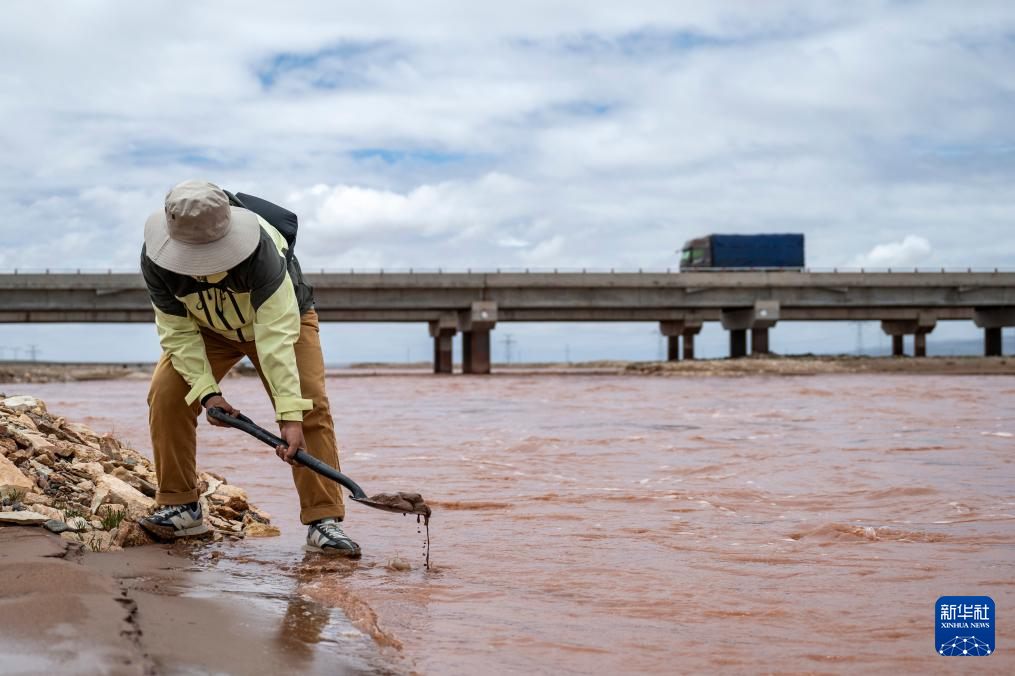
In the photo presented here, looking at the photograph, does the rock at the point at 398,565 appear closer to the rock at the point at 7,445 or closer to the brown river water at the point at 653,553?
the brown river water at the point at 653,553

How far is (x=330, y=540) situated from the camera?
491cm

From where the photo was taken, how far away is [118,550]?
4.60m

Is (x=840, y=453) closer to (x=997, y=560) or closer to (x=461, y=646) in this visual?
(x=997, y=560)

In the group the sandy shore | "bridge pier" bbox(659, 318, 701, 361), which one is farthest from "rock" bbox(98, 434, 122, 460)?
"bridge pier" bbox(659, 318, 701, 361)

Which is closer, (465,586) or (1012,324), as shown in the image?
(465,586)

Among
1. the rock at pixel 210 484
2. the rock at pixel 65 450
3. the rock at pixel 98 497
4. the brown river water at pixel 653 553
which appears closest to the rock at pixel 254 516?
the brown river water at pixel 653 553

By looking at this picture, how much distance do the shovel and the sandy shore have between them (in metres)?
0.61

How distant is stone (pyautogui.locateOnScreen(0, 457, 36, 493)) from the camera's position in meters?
4.83

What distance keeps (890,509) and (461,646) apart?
4.03 meters

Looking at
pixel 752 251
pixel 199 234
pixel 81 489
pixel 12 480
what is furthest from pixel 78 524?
pixel 752 251

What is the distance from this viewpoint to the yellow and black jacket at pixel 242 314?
4.31 m

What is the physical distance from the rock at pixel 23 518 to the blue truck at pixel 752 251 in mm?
45235

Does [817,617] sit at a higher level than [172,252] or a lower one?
lower

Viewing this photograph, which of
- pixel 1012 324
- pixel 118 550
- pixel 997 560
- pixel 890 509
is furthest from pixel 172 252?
pixel 1012 324
